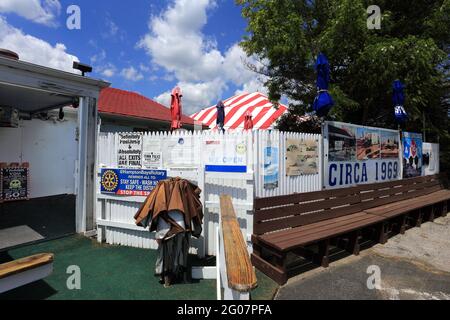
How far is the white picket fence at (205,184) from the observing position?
13.8 feet

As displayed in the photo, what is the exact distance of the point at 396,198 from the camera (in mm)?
6371

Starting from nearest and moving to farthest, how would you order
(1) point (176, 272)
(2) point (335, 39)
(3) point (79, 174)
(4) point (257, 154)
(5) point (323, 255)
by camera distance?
(1) point (176, 272)
(5) point (323, 255)
(4) point (257, 154)
(3) point (79, 174)
(2) point (335, 39)

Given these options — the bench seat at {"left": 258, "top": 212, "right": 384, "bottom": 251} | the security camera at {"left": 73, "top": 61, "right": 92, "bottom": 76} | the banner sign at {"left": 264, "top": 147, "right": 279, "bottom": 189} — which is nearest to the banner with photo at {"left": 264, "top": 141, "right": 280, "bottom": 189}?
the banner sign at {"left": 264, "top": 147, "right": 279, "bottom": 189}

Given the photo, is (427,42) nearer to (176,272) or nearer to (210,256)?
(210,256)

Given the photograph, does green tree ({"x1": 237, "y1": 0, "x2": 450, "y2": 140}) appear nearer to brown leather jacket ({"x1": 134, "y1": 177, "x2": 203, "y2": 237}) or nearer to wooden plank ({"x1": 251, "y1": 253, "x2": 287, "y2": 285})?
wooden plank ({"x1": 251, "y1": 253, "x2": 287, "y2": 285})

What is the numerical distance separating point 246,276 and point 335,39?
8307 millimetres

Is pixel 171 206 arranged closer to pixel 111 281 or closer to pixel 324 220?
pixel 111 281

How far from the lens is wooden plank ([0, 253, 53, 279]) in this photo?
2629 millimetres

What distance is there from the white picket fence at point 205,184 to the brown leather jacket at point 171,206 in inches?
26.0

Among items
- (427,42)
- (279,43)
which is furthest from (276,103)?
(427,42)

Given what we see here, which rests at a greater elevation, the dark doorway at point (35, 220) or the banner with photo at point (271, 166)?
the banner with photo at point (271, 166)

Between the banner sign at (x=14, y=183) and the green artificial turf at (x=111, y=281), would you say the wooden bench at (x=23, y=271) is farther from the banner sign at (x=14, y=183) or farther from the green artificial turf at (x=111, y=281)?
the banner sign at (x=14, y=183)

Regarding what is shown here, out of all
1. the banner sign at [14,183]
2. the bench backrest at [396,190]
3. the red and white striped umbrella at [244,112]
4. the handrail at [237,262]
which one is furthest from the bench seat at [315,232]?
the red and white striped umbrella at [244,112]
